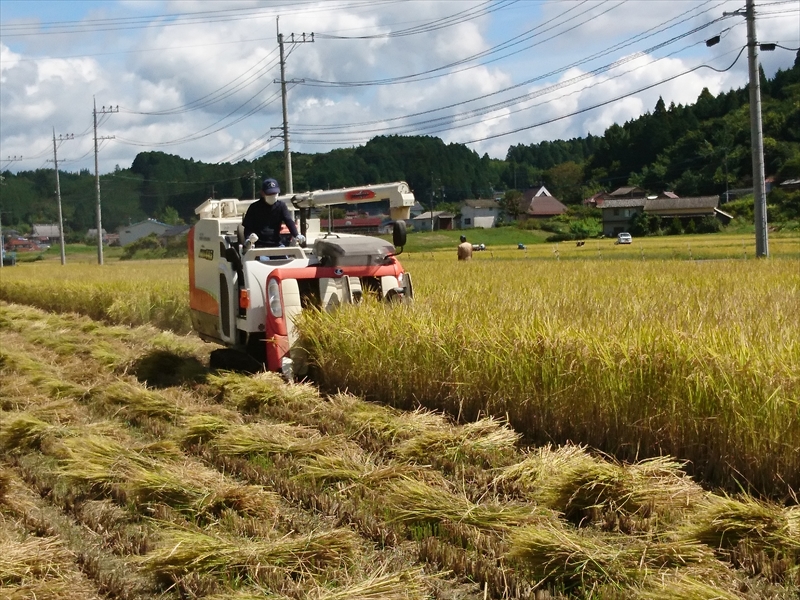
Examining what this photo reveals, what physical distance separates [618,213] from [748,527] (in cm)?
8476

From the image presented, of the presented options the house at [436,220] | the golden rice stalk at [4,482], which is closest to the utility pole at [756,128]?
the golden rice stalk at [4,482]

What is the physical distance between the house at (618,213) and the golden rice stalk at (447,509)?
81.2 m

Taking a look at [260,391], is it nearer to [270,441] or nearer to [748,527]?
[270,441]

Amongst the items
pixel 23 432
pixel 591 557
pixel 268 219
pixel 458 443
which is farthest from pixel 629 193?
pixel 591 557

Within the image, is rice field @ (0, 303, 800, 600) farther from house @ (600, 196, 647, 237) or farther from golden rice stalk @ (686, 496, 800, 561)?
house @ (600, 196, 647, 237)

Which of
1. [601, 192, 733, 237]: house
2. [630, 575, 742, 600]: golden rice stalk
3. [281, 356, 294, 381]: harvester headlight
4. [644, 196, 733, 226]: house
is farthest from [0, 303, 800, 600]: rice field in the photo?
[601, 192, 733, 237]: house

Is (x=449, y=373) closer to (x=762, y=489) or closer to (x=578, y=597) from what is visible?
(x=762, y=489)

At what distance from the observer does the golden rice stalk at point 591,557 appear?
12.6 feet

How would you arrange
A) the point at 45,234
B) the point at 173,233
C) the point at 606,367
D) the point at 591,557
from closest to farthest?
the point at 591,557 → the point at 606,367 → the point at 173,233 → the point at 45,234

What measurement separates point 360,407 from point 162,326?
29.0 feet

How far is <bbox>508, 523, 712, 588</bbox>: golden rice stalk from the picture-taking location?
3.84m

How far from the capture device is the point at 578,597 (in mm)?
3730

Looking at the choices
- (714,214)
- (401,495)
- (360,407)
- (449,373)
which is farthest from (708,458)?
(714,214)

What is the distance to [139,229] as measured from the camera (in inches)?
3831
